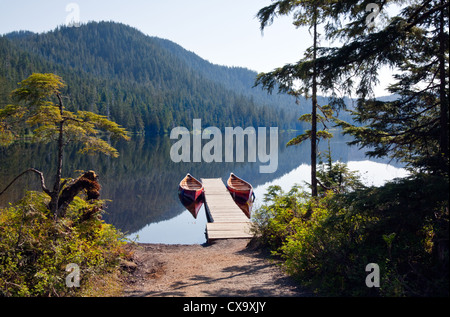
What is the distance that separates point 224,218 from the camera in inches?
581

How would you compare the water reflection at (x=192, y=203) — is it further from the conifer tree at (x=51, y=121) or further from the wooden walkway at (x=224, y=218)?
the conifer tree at (x=51, y=121)

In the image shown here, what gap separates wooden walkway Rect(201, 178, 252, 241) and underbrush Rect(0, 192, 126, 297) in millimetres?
4759

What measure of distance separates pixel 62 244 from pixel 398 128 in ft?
21.2

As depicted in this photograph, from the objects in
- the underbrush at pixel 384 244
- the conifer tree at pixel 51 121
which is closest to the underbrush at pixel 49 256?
the conifer tree at pixel 51 121

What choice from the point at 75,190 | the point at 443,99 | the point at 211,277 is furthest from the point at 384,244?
the point at 75,190

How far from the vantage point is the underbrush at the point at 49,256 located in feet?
15.5

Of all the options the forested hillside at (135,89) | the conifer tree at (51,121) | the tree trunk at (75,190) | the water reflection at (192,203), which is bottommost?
the water reflection at (192,203)

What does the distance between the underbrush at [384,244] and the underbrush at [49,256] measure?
11.8ft

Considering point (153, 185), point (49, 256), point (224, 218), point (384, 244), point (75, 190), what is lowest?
point (224, 218)

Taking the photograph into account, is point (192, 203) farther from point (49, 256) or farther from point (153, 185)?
point (49, 256)

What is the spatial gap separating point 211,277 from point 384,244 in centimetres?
337

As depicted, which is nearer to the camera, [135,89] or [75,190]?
[75,190]

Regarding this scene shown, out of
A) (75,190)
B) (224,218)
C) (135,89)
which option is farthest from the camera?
(135,89)

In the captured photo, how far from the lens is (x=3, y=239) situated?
5098mm
